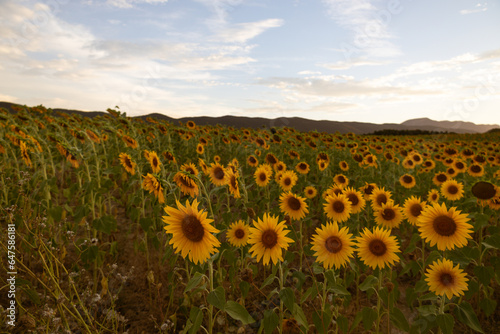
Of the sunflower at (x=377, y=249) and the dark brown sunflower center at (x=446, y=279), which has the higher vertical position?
the sunflower at (x=377, y=249)

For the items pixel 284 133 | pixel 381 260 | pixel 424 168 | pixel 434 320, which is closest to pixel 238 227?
pixel 381 260

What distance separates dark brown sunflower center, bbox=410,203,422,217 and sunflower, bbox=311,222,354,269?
5.27 ft

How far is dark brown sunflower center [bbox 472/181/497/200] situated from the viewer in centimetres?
376

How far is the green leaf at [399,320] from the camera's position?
101 inches

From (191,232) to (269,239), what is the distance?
0.64 m

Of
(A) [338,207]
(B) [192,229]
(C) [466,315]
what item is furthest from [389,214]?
(B) [192,229]

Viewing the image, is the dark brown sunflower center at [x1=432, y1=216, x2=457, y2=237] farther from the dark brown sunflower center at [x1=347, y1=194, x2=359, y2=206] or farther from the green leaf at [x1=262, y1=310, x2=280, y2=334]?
the green leaf at [x1=262, y1=310, x2=280, y2=334]

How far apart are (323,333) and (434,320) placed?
991mm

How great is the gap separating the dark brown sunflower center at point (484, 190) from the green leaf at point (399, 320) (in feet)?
7.41

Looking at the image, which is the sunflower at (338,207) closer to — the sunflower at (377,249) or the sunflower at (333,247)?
the sunflower at (377,249)

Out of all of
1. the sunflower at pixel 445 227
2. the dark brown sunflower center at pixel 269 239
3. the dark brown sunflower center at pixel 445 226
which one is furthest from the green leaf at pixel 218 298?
the dark brown sunflower center at pixel 445 226

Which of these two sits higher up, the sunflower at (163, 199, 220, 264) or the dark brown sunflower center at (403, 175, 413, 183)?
the sunflower at (163, 199, 220, 264)

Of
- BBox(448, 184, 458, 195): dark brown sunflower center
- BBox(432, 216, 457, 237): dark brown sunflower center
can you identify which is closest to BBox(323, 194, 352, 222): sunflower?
BBox(432, 216, 457, 237): dark brown sunflower center

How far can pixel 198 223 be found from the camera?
211cm
